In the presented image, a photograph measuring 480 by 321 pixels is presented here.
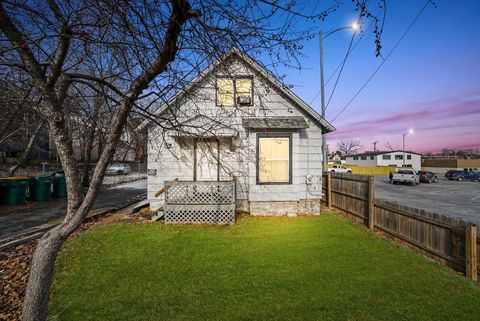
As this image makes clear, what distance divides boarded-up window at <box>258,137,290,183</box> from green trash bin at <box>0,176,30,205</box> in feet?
39.8

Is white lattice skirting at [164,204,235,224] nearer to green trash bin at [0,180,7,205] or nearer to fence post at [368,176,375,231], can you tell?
fence post at [368,176,375,231]

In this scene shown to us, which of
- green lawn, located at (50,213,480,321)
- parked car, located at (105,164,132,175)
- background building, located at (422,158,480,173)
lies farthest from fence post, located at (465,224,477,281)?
background building, located at (422,158,480,173)

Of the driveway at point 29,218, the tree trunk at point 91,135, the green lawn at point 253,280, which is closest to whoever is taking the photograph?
the green lawn at point 253,280

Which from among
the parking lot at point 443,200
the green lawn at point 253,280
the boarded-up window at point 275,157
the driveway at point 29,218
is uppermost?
the boarded-up window at point 275,157

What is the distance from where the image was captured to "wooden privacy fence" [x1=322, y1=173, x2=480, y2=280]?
4.73 metres

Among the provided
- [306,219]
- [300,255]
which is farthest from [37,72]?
[306,219]

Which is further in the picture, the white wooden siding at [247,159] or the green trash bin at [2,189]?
the green trash bin at [2,189]

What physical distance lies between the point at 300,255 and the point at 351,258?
1243mm

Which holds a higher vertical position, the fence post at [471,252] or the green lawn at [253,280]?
the fence post at [471,252]

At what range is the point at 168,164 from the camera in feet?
32.2

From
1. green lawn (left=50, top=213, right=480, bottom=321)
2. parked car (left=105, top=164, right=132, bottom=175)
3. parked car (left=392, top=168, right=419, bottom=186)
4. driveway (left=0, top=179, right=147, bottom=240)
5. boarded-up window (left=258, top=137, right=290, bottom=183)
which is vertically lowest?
green lawn (left=50, top=213, right=480, bottom=321)

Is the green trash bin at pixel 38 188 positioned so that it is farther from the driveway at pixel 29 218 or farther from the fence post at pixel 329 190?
the fence post at pixel 329 190

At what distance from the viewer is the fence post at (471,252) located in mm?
4594

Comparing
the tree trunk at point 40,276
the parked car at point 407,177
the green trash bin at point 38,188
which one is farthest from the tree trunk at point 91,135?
the parked car at point 407,177
